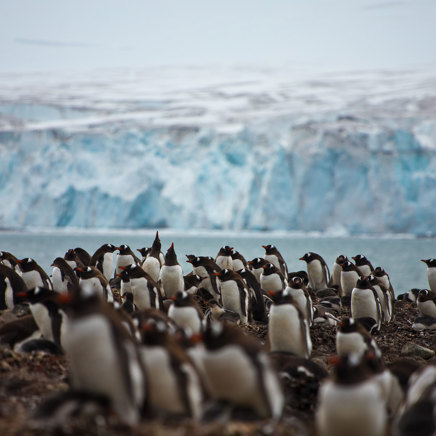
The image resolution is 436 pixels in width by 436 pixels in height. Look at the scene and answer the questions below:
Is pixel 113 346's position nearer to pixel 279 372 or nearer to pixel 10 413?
pixel 10 413

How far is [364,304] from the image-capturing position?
25.5 ft

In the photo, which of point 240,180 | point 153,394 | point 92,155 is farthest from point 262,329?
point 92,155

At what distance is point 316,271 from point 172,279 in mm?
3958

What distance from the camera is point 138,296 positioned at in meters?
6.90

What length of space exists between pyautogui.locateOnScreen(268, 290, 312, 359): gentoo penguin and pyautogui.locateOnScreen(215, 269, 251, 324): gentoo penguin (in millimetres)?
1958

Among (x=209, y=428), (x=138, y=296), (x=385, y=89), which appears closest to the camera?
(x=209, y=428)

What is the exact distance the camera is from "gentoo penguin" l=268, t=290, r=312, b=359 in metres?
5.41

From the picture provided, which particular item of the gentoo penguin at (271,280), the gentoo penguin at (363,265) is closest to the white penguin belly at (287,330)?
the gentoo penguin at (271,280)

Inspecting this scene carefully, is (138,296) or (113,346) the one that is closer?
(113,346)

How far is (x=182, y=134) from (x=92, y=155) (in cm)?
556

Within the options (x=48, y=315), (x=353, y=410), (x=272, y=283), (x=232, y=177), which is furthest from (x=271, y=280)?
(x=232, y=177)

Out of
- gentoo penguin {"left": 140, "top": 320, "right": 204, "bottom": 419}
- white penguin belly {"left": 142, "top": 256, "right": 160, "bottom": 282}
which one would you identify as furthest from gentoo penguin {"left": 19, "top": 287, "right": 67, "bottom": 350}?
white penguin belly {"left": 142, "top": 256, "right": 160, "bottom": 282}

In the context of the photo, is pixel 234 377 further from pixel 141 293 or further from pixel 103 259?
pixel 103 259

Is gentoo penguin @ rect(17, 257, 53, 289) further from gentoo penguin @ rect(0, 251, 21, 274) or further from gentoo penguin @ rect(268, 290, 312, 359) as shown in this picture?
gentoo penguin @ rect(268, 290, 312, 359)
